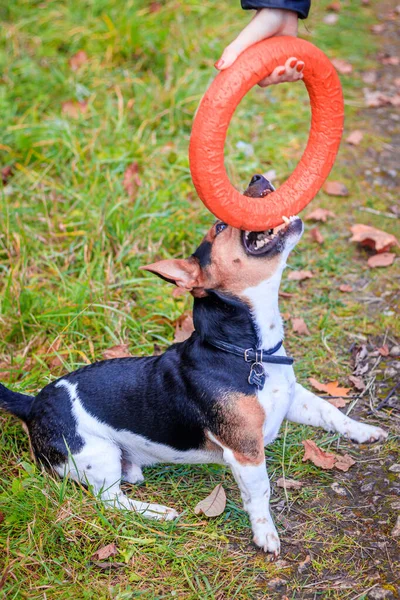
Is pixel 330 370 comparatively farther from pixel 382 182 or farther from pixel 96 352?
pixel 382 182

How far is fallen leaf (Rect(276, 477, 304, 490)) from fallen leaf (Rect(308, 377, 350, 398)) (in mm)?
816

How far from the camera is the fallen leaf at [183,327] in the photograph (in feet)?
15.9

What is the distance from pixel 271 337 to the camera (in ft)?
12.0

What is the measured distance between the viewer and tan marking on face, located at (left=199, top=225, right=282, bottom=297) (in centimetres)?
358

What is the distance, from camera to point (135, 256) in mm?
5434

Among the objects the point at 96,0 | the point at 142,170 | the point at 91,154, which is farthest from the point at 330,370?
the point at 96,0

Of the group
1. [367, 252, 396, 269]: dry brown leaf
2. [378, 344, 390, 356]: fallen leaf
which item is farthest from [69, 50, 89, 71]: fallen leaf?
[378, 344, 390, 356]: fallen leaf

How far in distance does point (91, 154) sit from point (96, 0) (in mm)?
2986

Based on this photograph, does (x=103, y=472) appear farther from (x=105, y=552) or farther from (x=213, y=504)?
(x=213, y=504)

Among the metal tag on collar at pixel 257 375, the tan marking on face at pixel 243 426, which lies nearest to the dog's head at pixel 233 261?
the metal tag on collar at pixel 257 375

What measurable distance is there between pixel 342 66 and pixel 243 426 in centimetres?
656

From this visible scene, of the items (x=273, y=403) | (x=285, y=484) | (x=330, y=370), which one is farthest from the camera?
(x=330, y=370)

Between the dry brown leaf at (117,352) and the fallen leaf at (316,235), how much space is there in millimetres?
2196

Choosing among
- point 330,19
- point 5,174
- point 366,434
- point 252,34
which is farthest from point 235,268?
point 330,19
